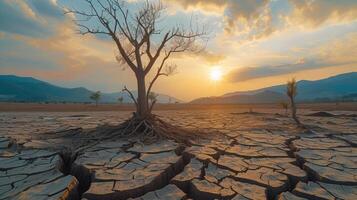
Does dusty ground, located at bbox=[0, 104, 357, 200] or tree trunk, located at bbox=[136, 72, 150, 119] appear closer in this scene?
dusty ground, located at bbox=[0, 104, 357, 200]

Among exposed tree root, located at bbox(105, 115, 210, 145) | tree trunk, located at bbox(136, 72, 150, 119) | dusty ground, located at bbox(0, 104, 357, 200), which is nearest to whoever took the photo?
dusty ground, located at bbox(0, 104, 357, 200)

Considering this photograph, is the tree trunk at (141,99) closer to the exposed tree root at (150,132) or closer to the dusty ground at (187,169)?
the exposed tree root at (150,132)

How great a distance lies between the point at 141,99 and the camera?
295 inches

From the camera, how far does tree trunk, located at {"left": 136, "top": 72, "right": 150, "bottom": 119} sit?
743cm

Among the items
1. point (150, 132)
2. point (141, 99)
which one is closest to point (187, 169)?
point (150, 132)

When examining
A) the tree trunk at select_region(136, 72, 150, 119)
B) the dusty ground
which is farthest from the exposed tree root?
the dusty ground

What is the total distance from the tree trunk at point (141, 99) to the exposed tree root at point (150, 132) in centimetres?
15

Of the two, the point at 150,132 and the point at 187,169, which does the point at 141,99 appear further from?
the point at 187,169

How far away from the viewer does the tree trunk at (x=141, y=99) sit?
7.43 meters

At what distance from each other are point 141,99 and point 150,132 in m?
1.10

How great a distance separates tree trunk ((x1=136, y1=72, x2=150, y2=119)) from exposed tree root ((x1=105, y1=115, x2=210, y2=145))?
154 millimetres

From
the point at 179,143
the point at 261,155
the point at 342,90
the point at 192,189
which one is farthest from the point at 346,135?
the point at 342,90

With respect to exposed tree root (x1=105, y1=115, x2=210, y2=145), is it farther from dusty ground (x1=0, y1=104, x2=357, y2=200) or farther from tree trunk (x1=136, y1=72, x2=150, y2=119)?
dusty ground (x1=0, y1=104, x2=357, y2=200)

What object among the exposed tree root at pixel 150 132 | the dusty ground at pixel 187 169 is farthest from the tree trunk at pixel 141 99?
the dusty ground at pixel 187 169
